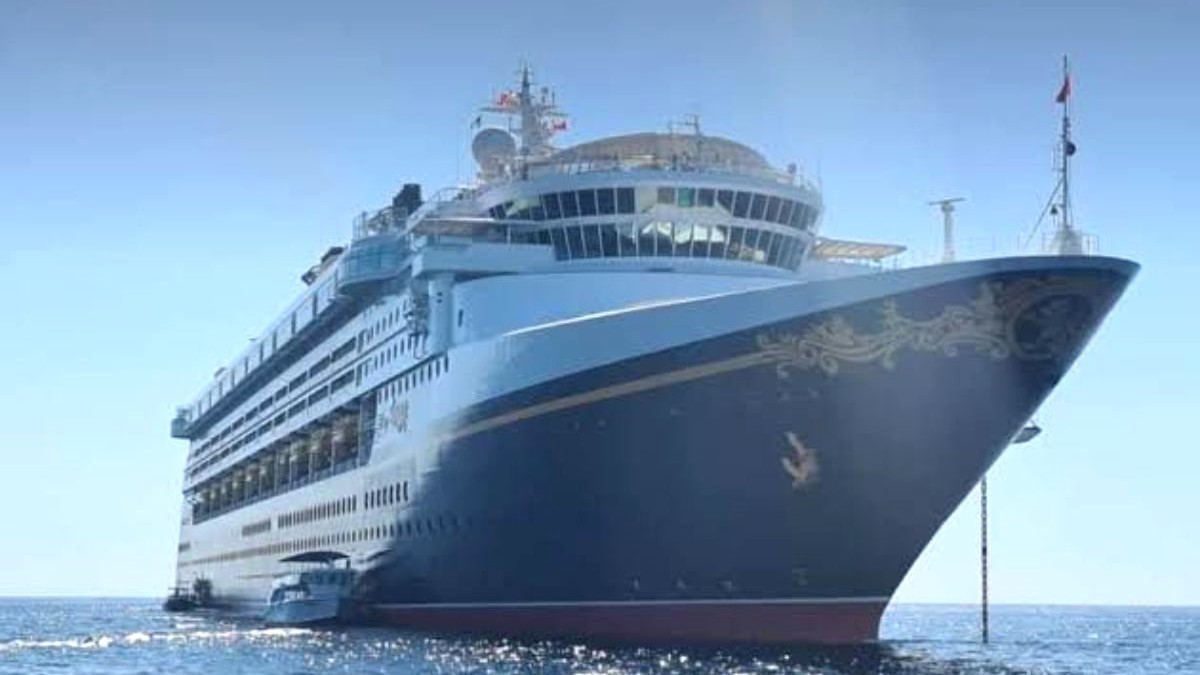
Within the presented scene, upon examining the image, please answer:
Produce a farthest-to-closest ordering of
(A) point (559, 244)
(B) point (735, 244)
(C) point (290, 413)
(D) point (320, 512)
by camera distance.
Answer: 1. (C) point (290, 413)
2. (D) point (320, 512)
3. (A) point (559, 244)
4. (B) point (735, 244)

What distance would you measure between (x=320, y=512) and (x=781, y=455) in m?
28.4

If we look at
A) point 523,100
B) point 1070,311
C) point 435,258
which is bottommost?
point 1070,311

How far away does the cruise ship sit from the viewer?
3547cm

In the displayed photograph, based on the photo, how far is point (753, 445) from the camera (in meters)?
36.3

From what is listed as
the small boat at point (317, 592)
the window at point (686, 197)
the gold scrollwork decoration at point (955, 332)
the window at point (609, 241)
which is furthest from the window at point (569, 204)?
the small boat at point (317, 592)

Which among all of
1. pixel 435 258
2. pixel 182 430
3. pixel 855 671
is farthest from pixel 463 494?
pixel 182 430

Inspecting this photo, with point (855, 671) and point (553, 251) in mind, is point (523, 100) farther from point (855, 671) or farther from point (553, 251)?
point (855, 671)

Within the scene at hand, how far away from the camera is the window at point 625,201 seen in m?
45.8

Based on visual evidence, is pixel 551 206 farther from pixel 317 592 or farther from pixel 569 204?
pixel 317 592

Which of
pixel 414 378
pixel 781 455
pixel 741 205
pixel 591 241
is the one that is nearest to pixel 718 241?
pixel 741 205

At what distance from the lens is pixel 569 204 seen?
153 feet

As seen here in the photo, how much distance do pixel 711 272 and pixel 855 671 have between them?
44.0ft

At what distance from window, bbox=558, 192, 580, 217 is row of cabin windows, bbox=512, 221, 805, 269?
0.42 m

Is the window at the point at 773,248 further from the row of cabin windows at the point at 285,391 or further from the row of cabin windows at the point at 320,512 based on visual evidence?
the row of cabin windows at the point at 320,512
